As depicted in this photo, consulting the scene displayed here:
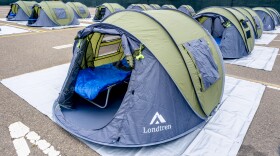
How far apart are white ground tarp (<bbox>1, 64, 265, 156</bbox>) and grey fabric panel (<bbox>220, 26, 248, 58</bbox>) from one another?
2337 mm

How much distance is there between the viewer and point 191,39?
13.9 feet

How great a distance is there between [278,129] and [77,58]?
4.18 meters

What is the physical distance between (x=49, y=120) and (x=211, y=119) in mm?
3270

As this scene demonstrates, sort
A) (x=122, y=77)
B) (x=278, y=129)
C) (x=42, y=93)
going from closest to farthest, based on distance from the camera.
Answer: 1. (x=278, y=129)
2. (x=122, y=77)
3. (x=42, y=93)

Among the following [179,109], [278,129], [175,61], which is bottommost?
[278,129]

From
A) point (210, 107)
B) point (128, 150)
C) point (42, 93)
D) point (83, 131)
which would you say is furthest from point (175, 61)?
point (42, 93)

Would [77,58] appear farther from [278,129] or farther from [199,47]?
[278,129]

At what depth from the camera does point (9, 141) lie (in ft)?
12.3

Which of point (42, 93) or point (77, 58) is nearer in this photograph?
point (77, 58)

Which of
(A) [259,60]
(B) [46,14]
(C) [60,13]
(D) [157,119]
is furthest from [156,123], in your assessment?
(C) [60,13]

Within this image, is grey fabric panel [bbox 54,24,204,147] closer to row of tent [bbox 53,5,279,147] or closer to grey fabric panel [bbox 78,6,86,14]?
row of tent [bbox 53,5,279,147]

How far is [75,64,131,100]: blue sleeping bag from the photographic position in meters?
4.26

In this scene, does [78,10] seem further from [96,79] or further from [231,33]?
[96,79]

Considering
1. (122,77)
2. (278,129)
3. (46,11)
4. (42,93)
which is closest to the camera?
(278,129)
